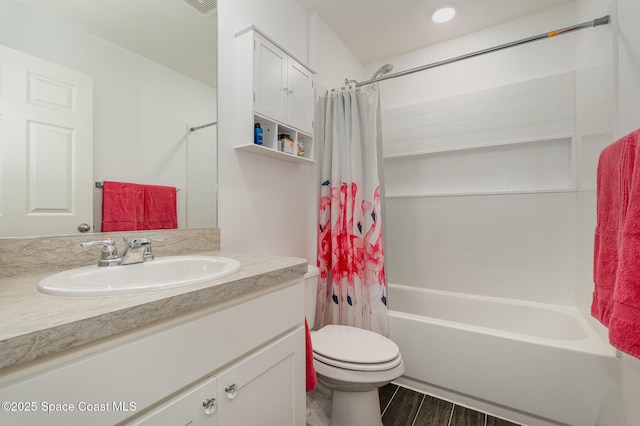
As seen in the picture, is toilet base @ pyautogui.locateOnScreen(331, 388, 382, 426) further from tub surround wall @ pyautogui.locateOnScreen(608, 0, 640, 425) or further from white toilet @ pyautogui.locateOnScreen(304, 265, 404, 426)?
tub surround wall @ pyautogui.locateOnScreen(608, 0, 640, 425)

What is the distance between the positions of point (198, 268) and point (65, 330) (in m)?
0.57

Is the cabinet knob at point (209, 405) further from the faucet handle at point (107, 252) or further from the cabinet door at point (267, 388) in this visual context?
the faucet handle at point (107, 252)

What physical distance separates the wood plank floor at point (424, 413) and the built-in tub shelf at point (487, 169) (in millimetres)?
1420

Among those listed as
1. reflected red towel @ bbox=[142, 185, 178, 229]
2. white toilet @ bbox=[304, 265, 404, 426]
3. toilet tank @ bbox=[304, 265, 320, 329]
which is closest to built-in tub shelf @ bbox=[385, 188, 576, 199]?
toilet tank @ bbox=[304, 265, 320, 329]

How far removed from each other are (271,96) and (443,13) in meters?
1.42

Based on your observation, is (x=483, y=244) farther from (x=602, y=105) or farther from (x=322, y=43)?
(x=322, y=43)

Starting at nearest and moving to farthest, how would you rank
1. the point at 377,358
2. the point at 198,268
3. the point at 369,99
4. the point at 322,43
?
the point at 198,268
the point at 377,358
the point at 369,99
the point at 322,43

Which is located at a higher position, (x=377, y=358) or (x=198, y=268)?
(x=198, y=268)

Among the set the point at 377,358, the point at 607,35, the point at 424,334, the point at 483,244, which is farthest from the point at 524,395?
the point at 607,35

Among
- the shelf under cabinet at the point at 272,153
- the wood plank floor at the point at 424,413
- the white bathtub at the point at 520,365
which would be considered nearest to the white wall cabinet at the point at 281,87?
the shelf under cabinet at the point at 272,153

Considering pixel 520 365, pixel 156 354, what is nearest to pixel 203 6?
pixel 156 354

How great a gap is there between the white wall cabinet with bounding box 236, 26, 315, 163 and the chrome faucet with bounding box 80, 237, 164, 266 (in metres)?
0.63

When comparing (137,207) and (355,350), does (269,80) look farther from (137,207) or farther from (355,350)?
(355,350)

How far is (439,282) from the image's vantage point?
2.23 meters
